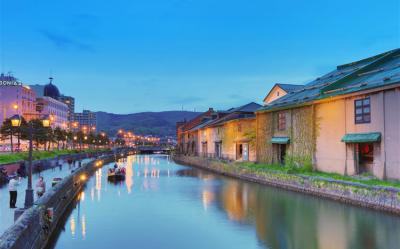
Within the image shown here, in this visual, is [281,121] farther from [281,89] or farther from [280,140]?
[281,89]

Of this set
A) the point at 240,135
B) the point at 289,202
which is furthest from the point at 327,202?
the point at 240,135

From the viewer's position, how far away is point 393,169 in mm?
27906

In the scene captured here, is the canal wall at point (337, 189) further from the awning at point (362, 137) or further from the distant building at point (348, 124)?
the awning at point (362, 137)

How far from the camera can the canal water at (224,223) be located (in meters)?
18.8

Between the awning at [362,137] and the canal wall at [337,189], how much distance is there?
371cm

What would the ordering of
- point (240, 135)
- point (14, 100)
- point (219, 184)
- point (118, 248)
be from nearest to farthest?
point (118, 248) → point (219, 184) → point (240, 135) → point (14, 100)

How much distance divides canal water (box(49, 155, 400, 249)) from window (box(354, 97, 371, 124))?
7.04 metres

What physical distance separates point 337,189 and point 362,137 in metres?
4.58

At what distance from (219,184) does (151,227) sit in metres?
22.8

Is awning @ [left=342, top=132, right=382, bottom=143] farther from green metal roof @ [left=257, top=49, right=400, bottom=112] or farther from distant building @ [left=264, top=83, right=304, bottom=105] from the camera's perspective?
distant building @ [left=264, top=83, right=304, bottom=105]

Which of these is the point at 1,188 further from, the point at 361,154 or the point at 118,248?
the point at 361,154

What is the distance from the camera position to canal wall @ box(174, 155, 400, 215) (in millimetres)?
23672

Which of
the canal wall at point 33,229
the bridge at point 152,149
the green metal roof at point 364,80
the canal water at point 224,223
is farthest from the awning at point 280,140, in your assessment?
the bridge at point 152,149

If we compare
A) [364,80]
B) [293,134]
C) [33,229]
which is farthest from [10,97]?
[33,229]
